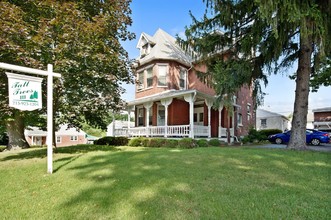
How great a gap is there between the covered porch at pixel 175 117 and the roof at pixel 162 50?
3.11 m

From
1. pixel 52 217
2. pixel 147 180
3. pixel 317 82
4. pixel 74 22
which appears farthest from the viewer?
pixel 317 82

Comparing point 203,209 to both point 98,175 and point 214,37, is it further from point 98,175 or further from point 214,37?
point 214,37

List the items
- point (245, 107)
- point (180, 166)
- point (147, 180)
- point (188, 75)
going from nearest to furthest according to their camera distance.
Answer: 1. point (147, 180)
2. point (180, 166)
3. point (188, 75)
4. point (245, 107)

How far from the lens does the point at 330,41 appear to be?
29.3 ft

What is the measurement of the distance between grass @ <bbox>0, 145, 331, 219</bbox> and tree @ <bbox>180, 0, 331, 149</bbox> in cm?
459

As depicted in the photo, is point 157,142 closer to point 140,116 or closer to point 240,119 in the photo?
point 140,116

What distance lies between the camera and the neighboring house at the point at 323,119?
29.7 meters

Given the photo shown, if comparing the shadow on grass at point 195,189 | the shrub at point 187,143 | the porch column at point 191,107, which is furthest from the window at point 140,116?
the shadow on grass at point 195,189

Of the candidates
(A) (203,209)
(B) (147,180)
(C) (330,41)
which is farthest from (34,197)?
(C) (330,41)

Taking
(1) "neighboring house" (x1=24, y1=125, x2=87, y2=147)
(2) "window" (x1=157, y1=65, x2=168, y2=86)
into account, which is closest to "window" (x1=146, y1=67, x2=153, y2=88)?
(2) "window" (x1=157, y1=65, x2=168, y2=86)

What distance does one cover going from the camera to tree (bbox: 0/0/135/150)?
25.3 feet

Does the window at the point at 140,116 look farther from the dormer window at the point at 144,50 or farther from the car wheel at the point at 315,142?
the car wheel at the point at 315,142

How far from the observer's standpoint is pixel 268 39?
1044 cm

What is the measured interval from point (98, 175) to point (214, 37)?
965cm
